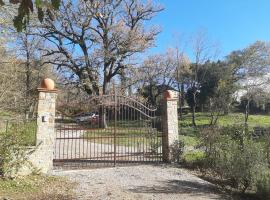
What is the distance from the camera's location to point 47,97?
11.9m

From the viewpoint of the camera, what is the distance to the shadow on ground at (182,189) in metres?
9.96

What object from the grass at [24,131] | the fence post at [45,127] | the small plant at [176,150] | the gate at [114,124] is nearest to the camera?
the grass at [24,131]

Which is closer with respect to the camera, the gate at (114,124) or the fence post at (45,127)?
the fence post at (45,127)

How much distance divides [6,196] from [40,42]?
24348 millimetres

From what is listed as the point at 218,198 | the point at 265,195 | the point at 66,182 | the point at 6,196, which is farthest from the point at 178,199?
the point at 6,196

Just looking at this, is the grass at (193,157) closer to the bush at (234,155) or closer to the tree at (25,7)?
the bush at (234,155)

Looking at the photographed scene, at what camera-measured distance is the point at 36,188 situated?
9688 millimetres

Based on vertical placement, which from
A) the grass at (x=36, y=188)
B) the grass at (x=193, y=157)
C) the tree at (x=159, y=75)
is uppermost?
the tree at (x=159, y=75)

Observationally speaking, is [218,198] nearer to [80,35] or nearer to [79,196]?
[79,196]

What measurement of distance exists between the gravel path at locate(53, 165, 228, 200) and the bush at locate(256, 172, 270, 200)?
102 centimetres

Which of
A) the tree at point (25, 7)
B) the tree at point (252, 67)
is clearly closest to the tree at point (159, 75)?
the tree at point (252, 67)

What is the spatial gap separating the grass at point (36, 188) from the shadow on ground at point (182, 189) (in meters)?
1.94

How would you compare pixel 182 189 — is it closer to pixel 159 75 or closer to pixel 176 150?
pixel 176 150

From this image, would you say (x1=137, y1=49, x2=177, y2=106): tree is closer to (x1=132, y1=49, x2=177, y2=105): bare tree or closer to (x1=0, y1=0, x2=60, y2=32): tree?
(x1=132, y1=49, x2=177, y2=105): bare tree
